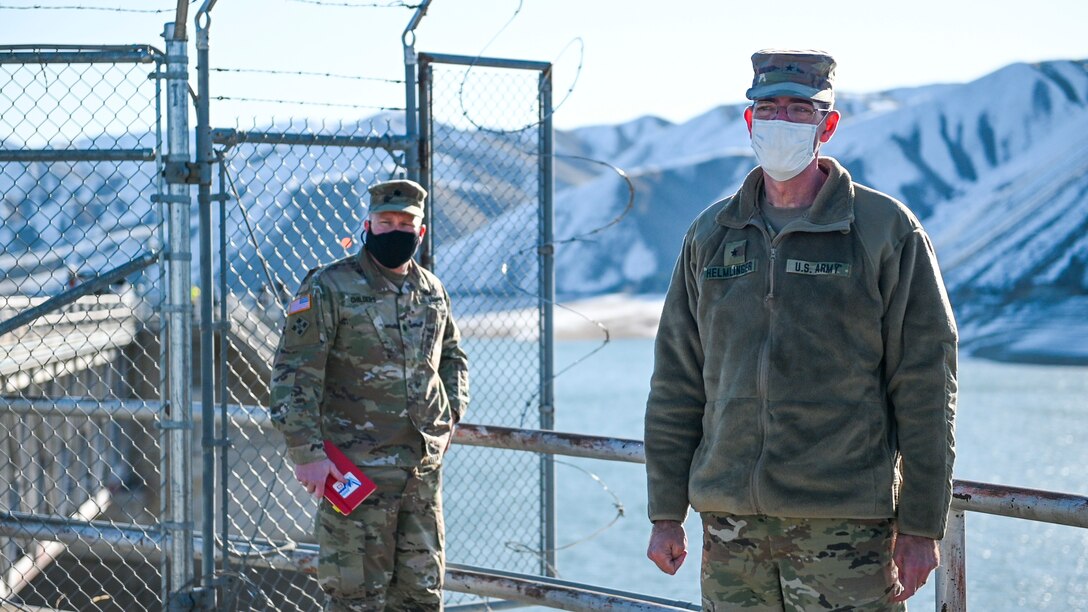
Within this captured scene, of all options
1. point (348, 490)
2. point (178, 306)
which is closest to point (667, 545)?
point (348, 490)

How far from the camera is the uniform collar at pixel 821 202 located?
2512mm

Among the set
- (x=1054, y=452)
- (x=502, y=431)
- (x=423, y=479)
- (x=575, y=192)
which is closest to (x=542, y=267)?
(x=502, y=431)

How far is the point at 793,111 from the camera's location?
2574mm

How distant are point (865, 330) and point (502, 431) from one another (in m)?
1.76

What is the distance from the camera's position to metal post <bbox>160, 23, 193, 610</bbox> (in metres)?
3.54

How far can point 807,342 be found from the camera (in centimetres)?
247

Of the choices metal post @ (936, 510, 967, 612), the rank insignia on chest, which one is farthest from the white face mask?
metal post @ (936, 510, 967, 612)

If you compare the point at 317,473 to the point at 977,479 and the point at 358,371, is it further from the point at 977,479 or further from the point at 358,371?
the point at 977,479

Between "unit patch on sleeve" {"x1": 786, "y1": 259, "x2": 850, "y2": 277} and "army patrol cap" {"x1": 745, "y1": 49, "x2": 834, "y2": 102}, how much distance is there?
1.18 feet

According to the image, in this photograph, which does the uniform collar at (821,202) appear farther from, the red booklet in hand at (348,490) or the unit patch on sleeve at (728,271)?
the red booklet in hand at (348,490)

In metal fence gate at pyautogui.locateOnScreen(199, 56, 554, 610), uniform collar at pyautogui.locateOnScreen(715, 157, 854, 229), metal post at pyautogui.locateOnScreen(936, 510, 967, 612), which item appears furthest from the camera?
metal fence gate at pyautogui.locateOnScreen(199, 56, 554, 610)

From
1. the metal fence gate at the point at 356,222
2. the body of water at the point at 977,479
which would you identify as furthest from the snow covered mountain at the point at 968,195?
the metal fence gate at the point at 356,222

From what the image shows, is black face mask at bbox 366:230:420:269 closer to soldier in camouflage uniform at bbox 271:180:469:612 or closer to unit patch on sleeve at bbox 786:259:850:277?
soldier in camouflage uniform at bbox 271:180:469:612

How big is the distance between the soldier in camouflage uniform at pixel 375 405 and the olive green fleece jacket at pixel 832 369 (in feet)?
4.23
